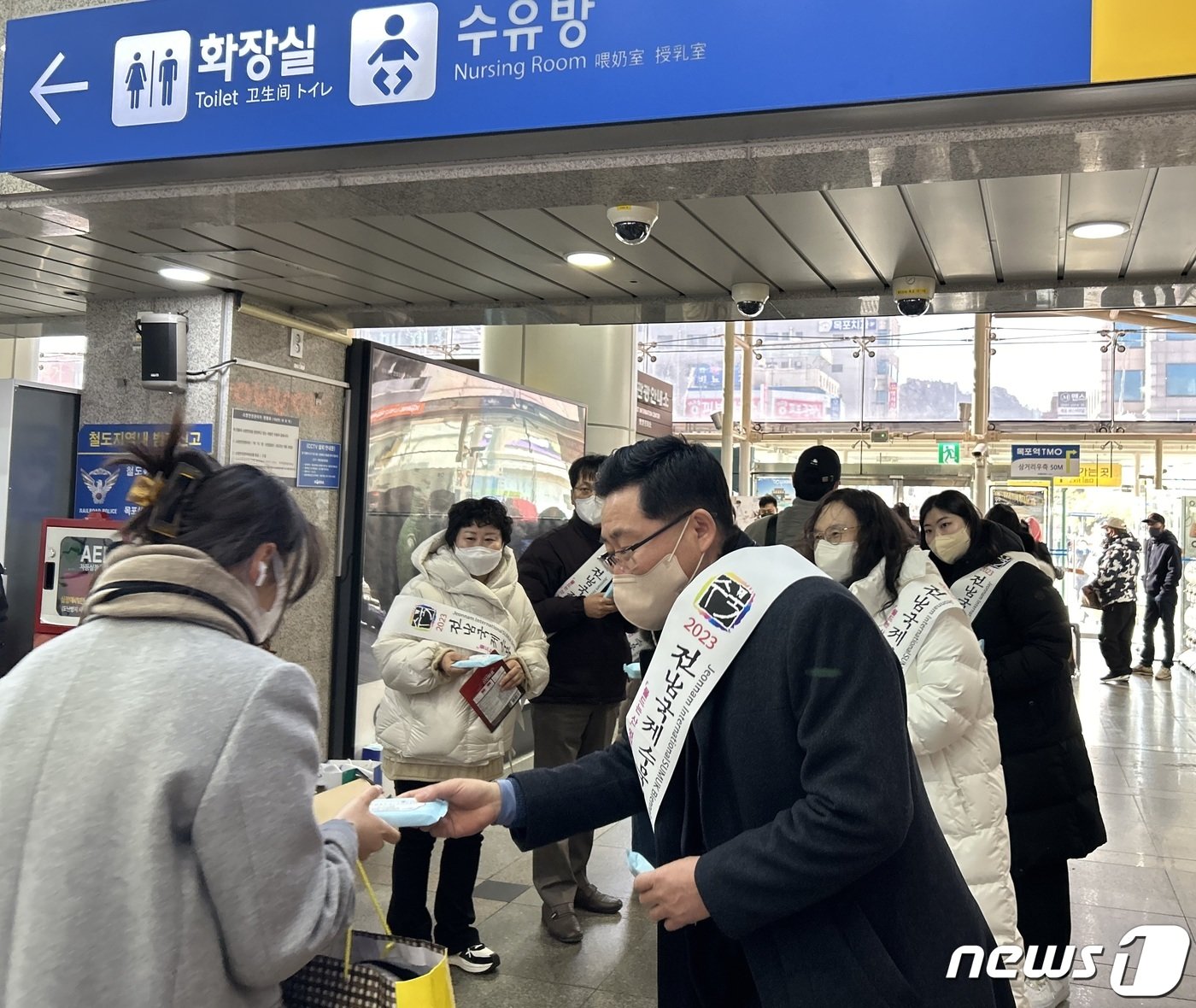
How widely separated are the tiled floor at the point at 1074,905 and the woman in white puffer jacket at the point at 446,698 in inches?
9.5

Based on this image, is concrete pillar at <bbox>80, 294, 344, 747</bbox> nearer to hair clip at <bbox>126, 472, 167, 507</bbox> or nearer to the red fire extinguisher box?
the red fire extinguisher box

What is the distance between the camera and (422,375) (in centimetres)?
626

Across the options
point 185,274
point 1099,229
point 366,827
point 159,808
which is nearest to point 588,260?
point 185,274

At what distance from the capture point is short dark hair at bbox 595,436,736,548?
183 centimetres

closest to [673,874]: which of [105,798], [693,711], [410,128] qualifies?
[693,711]

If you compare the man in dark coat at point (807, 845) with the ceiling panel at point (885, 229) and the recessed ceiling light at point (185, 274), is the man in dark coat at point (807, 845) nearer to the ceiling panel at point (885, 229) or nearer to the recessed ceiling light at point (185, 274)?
the ceiling panel at point (885, 229)

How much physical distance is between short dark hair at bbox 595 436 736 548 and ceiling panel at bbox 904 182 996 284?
1.88 m

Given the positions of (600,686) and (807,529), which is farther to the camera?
(600,686)

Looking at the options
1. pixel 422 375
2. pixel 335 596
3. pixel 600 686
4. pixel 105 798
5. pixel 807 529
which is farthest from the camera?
pixel 422 375

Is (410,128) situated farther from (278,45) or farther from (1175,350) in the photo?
(1175,350)

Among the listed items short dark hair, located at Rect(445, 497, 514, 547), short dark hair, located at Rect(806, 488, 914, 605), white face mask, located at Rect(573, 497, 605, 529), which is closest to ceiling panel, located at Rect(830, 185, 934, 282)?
short dark hair, located at Rect(806, 488, 914, 605)

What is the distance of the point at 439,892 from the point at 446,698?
697mm

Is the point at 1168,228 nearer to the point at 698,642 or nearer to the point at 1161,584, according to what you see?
the point at 698,642

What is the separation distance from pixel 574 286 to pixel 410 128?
6.48ft
